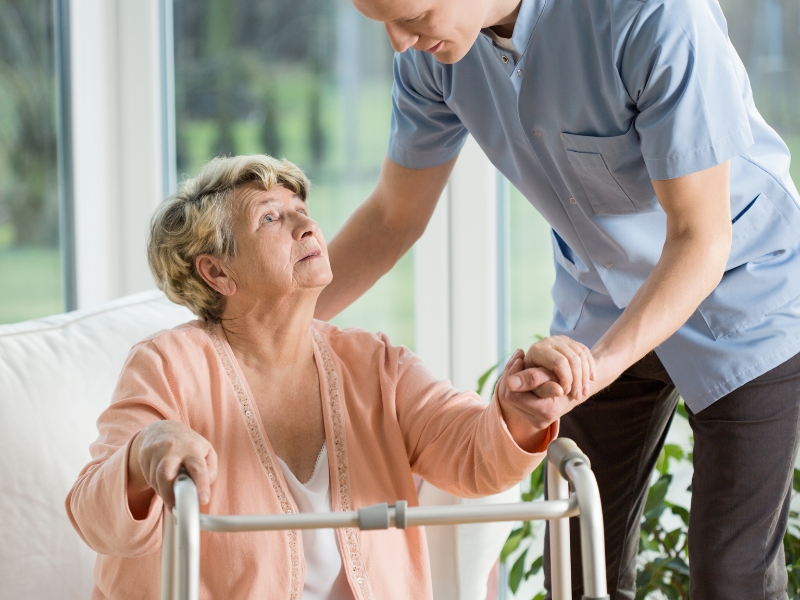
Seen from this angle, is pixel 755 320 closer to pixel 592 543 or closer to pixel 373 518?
pixel 592 543

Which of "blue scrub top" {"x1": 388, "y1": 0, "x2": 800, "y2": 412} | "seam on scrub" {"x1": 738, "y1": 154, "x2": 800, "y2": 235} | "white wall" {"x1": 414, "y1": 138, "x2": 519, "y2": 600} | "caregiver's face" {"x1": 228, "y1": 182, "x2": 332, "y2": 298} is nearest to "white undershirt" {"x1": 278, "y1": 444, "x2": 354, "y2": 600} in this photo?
"caregiver's face" {"x1": 228, "y1": 182, "x2": 332, "y2": 298}

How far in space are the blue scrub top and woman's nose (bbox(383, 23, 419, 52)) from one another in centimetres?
22

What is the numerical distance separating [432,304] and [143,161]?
3.46 ft

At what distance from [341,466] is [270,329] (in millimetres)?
262

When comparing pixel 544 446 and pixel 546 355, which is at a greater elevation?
pixel 546 355

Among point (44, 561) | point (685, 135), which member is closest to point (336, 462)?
point (44, 561)

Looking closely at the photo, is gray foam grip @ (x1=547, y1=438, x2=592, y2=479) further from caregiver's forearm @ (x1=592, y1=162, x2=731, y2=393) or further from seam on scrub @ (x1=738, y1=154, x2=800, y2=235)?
seam on scrub @ (x1=738, y1=154, x2=800, y2=235)

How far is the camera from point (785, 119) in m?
2.26

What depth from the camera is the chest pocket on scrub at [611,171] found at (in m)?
1.37

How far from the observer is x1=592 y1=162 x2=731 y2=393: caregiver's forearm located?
3.83 feet

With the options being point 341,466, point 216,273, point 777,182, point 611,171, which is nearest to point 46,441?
point 216,273

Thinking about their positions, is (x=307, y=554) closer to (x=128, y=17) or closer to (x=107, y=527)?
(x=107, y=527)

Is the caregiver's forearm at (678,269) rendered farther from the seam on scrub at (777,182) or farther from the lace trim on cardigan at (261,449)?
the lace trim on cardigan at (261,449)

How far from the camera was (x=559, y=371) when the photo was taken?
1079 millimetres
